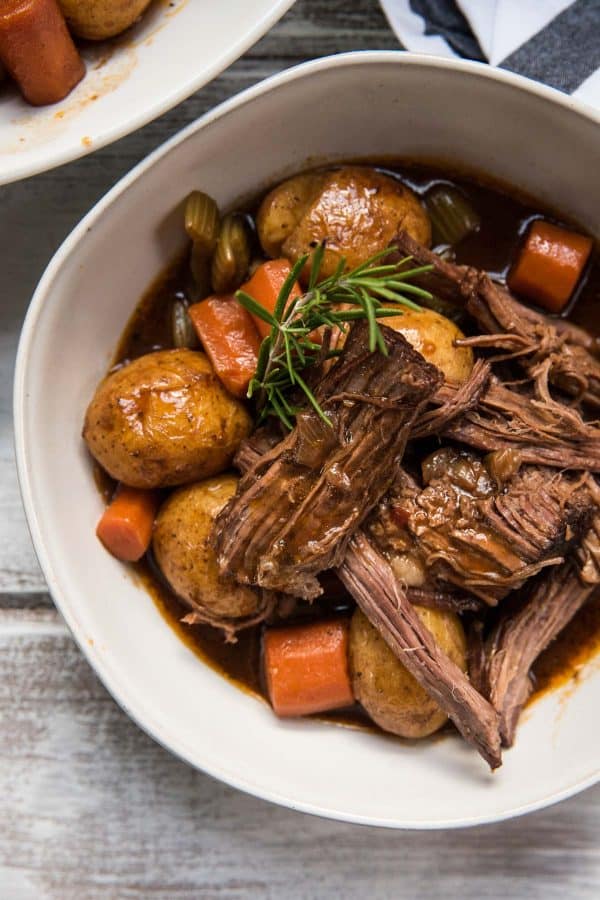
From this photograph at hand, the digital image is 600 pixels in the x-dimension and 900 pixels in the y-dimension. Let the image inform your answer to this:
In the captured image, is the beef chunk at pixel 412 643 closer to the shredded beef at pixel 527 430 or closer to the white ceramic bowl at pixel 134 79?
the shredded beef at pixel 527 430

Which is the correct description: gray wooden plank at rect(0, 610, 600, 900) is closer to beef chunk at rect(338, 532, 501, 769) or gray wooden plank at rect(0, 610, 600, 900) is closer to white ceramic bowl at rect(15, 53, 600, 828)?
white ceramic bowl at rect(15, 53, 600, 828)

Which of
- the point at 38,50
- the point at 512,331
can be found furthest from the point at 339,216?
the point at 38,50

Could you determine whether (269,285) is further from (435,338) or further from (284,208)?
(435,338)

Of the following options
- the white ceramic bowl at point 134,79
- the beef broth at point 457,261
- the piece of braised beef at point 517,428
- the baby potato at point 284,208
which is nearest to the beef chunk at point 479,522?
the piece of braised beef at point 517,428

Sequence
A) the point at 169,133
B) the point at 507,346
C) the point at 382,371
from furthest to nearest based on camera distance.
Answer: the point at 169,133 → the point at 507,346 → the point at 382,371

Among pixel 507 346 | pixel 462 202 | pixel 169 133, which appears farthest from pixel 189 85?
pixel 507 346

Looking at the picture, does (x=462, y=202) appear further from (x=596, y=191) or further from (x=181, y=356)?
(x=181, y=356)
